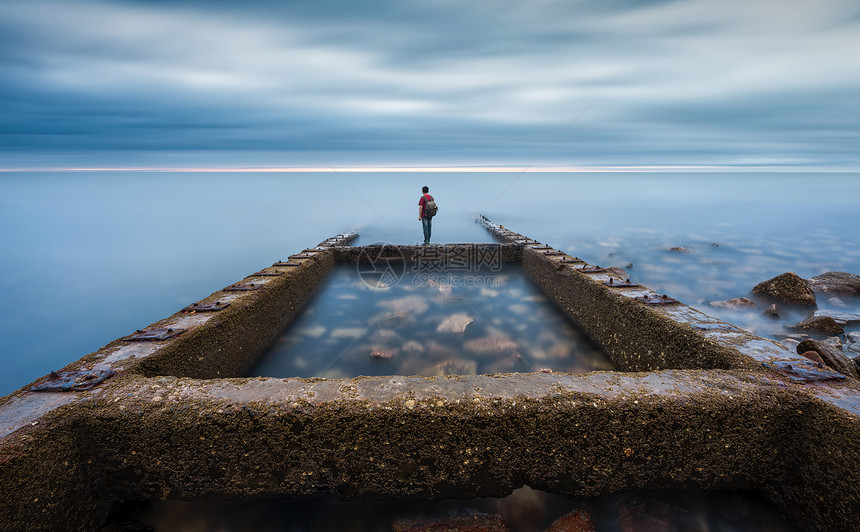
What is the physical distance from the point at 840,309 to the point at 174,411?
51.2ft

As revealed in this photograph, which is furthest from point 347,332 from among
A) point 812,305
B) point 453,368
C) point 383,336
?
point 812,305

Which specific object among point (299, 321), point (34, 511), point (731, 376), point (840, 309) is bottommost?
point (840, 309)

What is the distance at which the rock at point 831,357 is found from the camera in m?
4.14

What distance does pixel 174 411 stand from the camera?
10.2 feet

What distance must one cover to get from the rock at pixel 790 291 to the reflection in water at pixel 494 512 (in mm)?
9912

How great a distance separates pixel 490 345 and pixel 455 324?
1158mm

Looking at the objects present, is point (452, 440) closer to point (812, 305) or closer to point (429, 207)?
point (429, 207)

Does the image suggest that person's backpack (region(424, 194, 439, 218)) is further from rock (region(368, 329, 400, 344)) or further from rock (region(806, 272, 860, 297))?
rock (region(806, 272, 860, 297))

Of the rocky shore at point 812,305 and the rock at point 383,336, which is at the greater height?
the rock at point 383,336

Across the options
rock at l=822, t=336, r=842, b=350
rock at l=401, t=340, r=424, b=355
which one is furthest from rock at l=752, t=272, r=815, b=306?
rock at l=401, t=340, r=424, b=355

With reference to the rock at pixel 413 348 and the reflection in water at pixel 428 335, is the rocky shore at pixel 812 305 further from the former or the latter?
the rock at pixel 413 348

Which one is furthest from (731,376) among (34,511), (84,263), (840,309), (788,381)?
(84,263)

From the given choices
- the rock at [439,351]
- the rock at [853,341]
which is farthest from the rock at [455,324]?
the rock at [853,341]

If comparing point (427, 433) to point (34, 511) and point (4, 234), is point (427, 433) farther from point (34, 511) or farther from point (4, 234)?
point (4, 234)
